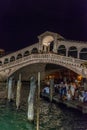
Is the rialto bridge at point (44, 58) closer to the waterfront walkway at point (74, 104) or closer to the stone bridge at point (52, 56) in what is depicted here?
the stone bridge at point (52, 56)

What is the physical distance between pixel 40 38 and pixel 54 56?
21.2 feet

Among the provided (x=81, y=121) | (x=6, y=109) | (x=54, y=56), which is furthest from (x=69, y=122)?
(x=54, y=56)

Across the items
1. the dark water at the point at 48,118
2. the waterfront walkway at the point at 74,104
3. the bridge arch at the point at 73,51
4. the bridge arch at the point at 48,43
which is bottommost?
the dark water at the point at 48,118

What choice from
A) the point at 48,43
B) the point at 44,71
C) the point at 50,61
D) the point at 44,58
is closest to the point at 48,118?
the point at 50,61

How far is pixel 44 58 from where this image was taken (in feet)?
82.3

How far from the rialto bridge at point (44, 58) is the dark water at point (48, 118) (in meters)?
8.20

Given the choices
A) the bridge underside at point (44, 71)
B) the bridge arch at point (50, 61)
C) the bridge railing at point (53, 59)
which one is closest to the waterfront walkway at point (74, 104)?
the bridge arch at point (50, 61)

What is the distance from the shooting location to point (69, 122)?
11.9 meters

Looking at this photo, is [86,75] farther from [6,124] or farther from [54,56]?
[6,124]

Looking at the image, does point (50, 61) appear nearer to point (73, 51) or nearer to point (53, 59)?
point (53, 59)

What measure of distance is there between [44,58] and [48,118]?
1273 cm

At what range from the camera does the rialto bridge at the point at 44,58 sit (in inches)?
935

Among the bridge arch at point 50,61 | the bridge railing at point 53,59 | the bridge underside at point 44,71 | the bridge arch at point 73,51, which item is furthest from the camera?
the bridge arch at point 73,51

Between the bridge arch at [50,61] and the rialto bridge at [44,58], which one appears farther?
the rialto bridge at [44,58]
